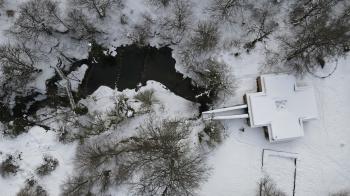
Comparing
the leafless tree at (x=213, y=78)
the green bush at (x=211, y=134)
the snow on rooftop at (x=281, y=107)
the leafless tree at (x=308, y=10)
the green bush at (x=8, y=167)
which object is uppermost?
the leafless tree at (x=308, y=10)

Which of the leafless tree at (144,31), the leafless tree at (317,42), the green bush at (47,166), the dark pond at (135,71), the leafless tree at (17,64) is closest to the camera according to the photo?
the leafless tree at (317,42)

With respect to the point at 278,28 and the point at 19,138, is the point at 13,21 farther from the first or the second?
the point at 278,28

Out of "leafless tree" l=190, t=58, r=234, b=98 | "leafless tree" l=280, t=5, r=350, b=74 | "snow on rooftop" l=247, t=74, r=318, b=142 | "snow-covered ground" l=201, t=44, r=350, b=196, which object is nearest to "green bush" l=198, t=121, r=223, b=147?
"snow-covered ground" l=201, t=44, r=350, b=196

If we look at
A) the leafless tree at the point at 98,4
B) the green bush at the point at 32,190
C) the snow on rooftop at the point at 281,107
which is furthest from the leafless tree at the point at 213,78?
the green bush at the point at 32,190

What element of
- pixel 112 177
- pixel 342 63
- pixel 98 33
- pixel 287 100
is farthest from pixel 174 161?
pixel 342 63

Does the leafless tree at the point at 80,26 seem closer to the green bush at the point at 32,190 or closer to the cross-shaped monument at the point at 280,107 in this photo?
the green bush at the point at 32,190

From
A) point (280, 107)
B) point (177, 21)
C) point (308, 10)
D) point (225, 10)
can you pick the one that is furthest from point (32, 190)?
point (308, 10)

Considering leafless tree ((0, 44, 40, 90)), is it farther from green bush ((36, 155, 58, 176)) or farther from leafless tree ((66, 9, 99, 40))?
green bush ((36, 155, 58, 176))
